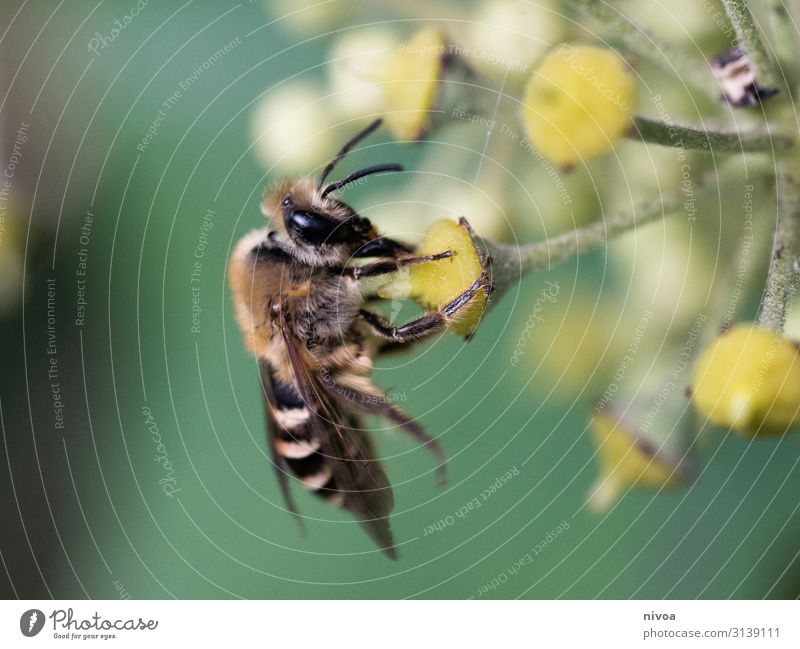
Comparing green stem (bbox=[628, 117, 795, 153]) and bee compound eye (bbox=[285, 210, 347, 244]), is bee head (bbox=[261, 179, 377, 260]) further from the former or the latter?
green stem (bbox=[628, 117, 795, 153])

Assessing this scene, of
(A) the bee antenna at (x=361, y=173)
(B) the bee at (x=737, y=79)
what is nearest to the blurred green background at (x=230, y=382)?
(A) the bee antenna at (x=361, y=173)

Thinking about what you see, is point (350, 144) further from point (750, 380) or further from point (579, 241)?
point (750, 380)

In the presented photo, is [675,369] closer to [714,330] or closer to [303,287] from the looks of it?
[714,330]

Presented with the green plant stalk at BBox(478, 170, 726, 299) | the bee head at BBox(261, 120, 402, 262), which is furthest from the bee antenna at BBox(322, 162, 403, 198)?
the green plant stalk at BBox(478, 170, 726, 299)

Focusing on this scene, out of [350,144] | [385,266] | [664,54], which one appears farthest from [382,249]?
[664,54]

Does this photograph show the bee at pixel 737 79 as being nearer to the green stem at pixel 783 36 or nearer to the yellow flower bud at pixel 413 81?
the green stem at pixel 783 36

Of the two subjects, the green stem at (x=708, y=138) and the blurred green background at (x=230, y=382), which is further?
the blurred green background at (x=230, y=382)
